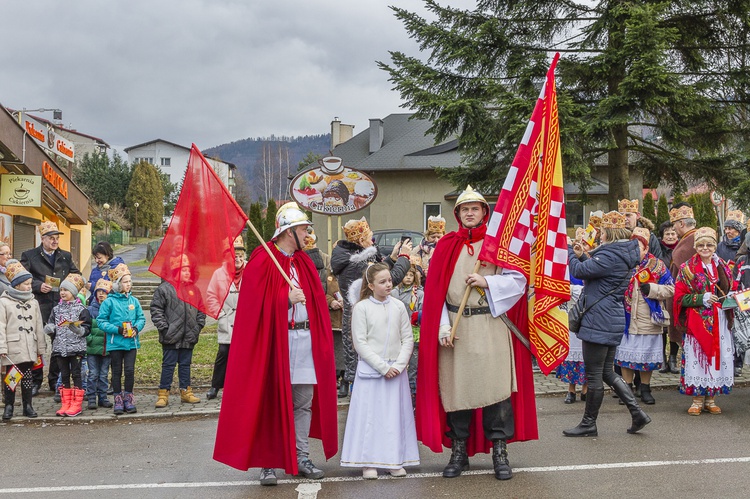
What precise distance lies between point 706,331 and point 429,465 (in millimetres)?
3636

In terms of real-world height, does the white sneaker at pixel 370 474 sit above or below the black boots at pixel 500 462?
below

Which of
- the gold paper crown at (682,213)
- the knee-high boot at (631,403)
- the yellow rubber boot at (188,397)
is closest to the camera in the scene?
the knee-high boot at (631,403)

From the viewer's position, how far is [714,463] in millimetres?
6320

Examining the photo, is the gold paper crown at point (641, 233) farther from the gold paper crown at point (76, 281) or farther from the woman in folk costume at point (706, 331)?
the gold paper crown at point (76, 281)

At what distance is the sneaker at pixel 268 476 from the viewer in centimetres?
597

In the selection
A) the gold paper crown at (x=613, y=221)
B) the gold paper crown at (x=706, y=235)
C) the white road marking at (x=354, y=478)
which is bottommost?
the white road marking at (x=354, y=478)

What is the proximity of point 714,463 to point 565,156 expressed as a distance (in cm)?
941

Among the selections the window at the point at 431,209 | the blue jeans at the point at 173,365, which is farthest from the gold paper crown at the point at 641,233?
the window at the point at 431,209

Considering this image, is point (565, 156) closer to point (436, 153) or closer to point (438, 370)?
point (438, 370)

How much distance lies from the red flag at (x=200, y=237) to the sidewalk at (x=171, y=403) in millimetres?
3042

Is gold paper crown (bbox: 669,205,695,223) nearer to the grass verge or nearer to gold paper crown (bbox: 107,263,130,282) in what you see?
the grass verge

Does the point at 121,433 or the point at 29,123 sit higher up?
the point at 29,123

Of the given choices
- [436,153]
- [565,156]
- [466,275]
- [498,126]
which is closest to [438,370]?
[466,275]

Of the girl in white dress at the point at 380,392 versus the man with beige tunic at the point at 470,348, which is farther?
the girl in white dress at the point at 380,392
